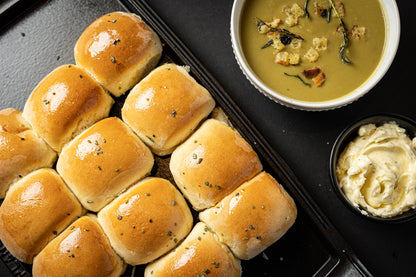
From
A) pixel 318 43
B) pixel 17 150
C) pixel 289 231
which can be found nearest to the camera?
pixel 318 43

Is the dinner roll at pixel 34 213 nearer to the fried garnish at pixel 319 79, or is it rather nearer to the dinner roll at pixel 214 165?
the dinner roll at pixel 214 165

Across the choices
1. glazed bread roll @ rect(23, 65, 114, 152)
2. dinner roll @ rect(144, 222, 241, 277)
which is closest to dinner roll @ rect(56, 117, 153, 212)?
glazed bread roll @ rect(23, 65, 114, 152)

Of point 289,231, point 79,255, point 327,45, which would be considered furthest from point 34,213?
point 327,45

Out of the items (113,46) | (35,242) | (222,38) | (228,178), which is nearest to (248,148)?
(228,178)

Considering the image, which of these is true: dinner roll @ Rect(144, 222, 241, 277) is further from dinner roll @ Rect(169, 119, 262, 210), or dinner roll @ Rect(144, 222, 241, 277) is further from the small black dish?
the small black dish

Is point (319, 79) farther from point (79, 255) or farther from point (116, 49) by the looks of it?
point (79, 255)

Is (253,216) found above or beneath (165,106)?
beneath
